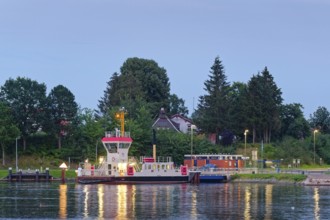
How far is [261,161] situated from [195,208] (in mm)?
58451

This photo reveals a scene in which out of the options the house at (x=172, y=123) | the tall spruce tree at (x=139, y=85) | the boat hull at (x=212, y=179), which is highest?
the tall spruce tree at (x=139, y=85)

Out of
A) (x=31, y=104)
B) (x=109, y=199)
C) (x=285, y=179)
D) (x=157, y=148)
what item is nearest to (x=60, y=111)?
(x=31, y=104)

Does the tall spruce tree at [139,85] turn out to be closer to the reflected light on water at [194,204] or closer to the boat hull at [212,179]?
the boat hull at [212,179]

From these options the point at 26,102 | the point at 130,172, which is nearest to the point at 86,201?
the point at 130,172

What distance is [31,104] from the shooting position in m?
127

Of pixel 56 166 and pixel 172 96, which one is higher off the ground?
pixel 172 96

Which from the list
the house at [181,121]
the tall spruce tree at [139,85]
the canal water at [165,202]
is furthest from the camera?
the house at [181,121]

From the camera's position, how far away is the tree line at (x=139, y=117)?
4963 inches

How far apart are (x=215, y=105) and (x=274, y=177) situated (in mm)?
40317

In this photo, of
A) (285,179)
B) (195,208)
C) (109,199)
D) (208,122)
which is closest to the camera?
(195,208)

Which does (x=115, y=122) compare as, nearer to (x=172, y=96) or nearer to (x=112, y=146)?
(x=112, y=146)

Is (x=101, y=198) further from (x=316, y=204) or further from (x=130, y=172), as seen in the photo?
(x=130, y=172)

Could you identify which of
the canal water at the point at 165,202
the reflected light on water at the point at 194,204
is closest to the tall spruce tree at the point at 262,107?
the canal water at the point at 165,202

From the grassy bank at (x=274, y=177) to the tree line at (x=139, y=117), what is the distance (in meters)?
24.2
